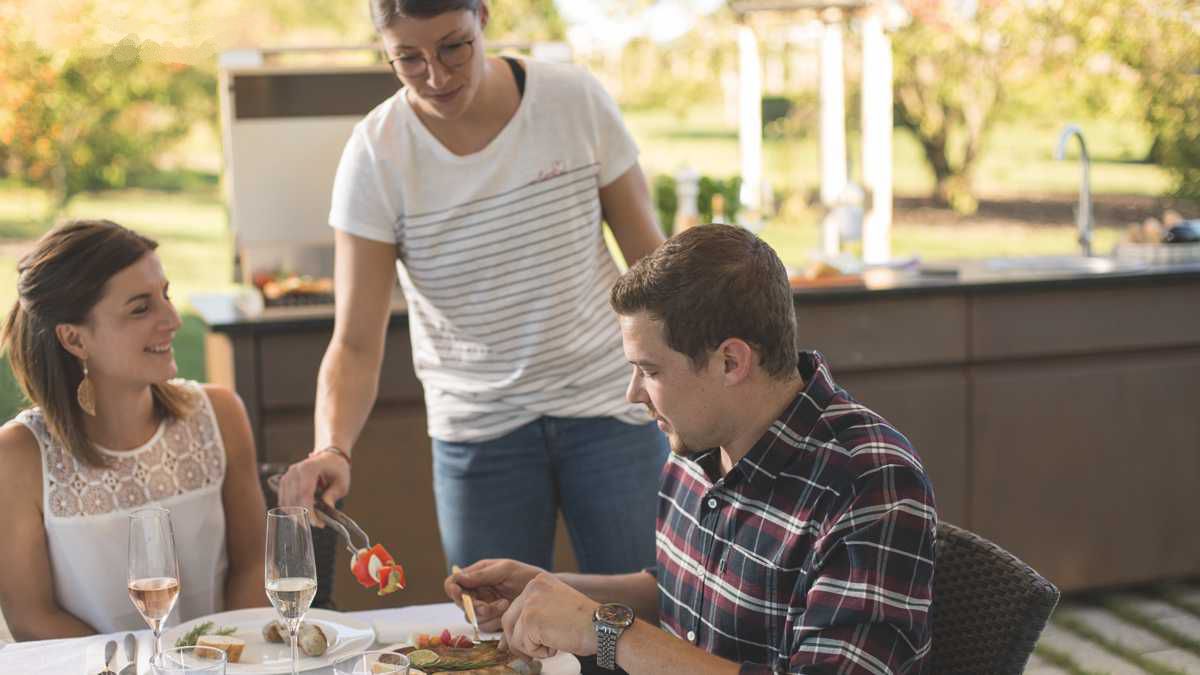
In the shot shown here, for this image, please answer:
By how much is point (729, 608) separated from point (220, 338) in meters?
2.06

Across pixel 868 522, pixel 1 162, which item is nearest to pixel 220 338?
pixel 868 522

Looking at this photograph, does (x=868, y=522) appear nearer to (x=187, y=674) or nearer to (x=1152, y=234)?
(x=187, y=674)

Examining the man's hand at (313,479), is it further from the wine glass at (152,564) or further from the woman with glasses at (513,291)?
the wine glass at (152,564)

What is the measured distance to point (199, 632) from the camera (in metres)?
1.68

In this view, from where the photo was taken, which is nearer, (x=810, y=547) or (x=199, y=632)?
(x=810, y=547)

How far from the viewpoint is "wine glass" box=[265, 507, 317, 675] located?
153cm

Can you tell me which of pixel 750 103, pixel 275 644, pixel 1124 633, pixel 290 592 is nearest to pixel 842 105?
pixel 750 103

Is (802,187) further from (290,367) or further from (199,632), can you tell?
(199,632)

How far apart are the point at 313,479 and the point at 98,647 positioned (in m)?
0.40

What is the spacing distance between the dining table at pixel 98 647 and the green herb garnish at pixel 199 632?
0.02 metres

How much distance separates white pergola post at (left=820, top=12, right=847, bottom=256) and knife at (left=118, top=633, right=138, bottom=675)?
10.9 feet

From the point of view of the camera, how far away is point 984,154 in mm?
8969

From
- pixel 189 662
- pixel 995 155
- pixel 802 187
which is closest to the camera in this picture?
pixel 189 662

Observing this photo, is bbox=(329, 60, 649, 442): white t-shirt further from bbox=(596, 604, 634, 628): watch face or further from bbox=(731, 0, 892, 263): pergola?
bbox=(731, 0, 892, 263): pergola
